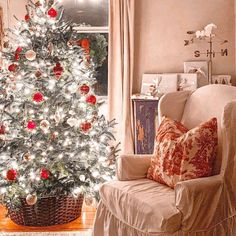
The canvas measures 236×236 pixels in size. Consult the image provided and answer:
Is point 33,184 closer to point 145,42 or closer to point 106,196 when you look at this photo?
point 106,196

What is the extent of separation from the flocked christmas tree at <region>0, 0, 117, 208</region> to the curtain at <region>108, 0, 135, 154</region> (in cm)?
94

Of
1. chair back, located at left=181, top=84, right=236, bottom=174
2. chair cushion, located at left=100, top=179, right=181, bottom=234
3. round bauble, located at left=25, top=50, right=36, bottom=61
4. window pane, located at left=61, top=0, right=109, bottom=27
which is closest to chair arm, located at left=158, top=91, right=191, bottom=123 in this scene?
chair back, located at left=181, top=84, right=236, bottom=174

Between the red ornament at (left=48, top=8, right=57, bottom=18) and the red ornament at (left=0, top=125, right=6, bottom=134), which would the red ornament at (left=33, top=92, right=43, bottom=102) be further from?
the red ornament at (left=48, top=8, right=57, bottom=18)

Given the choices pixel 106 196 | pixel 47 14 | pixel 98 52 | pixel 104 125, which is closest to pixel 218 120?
pixel 106 196

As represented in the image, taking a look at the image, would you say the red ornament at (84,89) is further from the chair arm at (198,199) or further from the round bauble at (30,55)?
the chair arm at (198,199)

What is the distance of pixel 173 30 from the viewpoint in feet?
15.5

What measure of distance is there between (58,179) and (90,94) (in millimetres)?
764

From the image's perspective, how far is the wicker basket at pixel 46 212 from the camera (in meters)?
3.61

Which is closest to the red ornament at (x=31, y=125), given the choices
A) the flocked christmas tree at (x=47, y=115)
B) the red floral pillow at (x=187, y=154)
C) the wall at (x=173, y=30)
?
the flocked christmas tree at (x=47, y=115)

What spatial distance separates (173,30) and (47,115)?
6.13 ft

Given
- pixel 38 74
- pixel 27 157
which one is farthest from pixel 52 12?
pixel 27 157

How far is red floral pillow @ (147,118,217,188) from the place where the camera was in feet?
8.84

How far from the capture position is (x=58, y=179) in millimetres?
3639

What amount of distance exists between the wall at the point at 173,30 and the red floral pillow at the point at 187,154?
1912 millimetres
